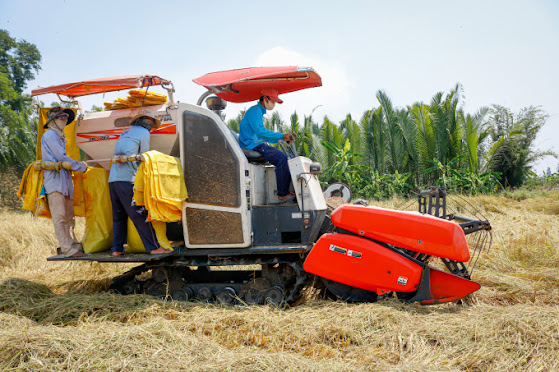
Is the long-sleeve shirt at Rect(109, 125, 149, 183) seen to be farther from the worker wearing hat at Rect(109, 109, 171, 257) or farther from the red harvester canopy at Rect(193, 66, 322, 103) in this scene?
the red harvester canopy at Rect(193, 66, 322, 103)

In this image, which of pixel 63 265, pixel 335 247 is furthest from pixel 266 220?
pixel 63 265

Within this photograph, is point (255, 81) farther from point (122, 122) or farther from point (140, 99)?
point (122, 122)

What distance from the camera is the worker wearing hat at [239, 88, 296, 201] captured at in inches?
194

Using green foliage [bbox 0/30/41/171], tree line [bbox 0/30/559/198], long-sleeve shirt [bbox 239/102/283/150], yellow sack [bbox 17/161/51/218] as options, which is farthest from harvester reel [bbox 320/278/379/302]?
green foliage [bbox 0/30/41/171]

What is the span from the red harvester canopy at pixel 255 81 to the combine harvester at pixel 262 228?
0.05 feet

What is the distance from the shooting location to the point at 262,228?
4.66 m

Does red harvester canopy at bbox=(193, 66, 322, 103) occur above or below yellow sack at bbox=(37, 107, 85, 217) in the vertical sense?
above

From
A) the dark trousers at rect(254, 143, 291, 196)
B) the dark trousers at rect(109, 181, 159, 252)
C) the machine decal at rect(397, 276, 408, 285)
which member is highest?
the dark trousers at rect(254, 143, 291, 196)

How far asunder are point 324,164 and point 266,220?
9358 millimetres

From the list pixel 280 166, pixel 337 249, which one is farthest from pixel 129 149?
pixel 337 249

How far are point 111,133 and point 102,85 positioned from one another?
0.56 m

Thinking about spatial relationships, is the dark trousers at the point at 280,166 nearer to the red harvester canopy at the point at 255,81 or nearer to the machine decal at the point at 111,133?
the red harvester canopy at the point at 255,81

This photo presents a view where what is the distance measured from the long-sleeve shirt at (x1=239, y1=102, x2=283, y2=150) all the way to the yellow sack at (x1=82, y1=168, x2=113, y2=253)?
1710 mm

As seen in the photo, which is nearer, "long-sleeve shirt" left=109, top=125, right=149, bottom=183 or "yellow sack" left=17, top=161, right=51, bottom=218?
"long-sleeve shirt" left=109, top=125, right=149, bottom=183
